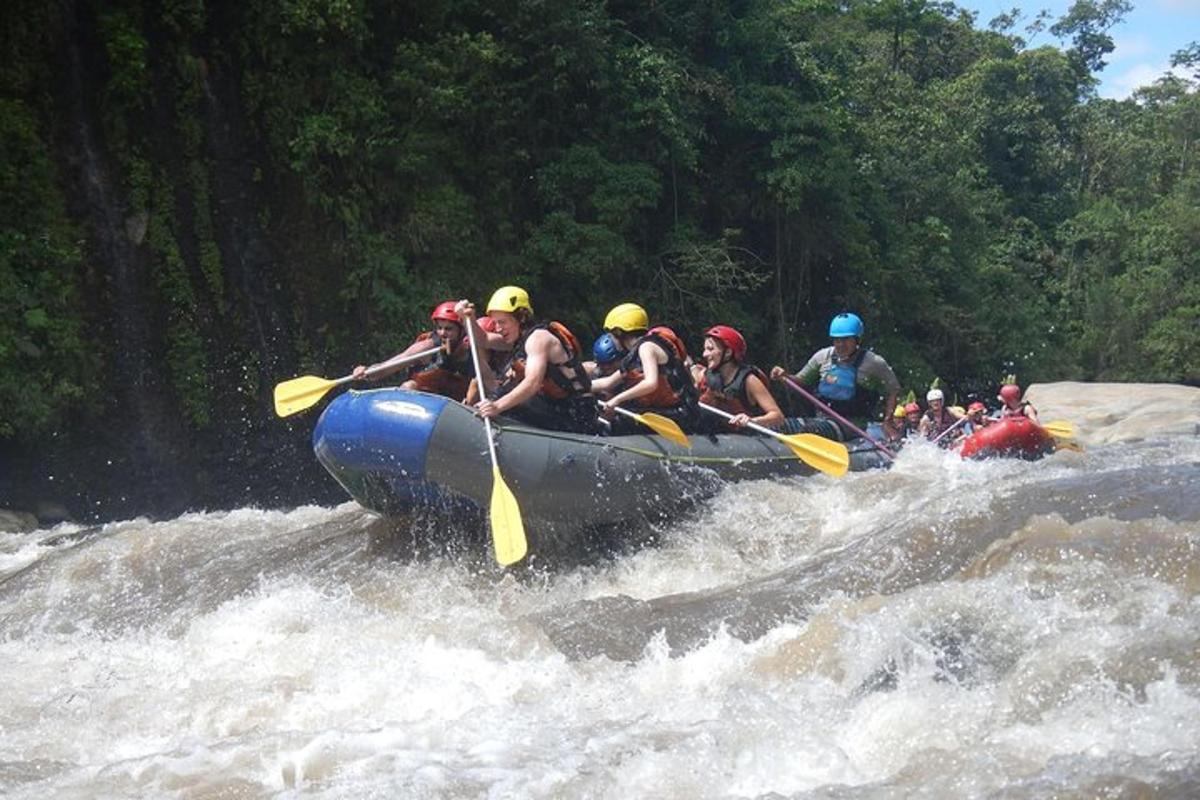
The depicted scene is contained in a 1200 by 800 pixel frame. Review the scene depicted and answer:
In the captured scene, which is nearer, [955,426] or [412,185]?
[955,426]

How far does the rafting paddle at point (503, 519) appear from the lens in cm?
554

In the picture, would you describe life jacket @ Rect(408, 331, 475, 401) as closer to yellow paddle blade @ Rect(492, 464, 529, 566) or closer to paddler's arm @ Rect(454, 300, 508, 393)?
paddler's arm @ Rect(454, 300, 508, 393)

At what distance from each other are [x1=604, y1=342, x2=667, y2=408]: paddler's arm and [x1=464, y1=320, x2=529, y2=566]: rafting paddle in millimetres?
938

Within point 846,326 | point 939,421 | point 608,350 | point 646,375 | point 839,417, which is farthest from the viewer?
point 939,421

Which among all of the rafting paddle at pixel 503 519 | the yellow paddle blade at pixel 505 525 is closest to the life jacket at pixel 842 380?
the rafting paddle at pixel 503 519

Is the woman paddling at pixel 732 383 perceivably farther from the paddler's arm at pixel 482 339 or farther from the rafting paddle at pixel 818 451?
the paddler's arm at pixel 482 339

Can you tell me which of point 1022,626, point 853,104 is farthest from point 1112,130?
point 1022,626

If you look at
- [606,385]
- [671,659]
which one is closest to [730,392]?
[606,385]

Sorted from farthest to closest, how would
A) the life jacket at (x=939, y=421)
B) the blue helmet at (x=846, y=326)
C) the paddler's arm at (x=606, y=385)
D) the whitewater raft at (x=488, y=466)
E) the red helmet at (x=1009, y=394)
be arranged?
the life jacket at (x=939, y=421) < the red helmet at (x=1009, y=394) < the blue helmet at (x=846, y=326) < the paddler's arm at (x=606, y=385) < the whitewater raft at (x=488, y=466)

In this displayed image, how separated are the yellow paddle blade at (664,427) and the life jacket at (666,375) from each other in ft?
0.85

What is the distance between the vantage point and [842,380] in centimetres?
880

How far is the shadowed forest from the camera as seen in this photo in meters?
11.7

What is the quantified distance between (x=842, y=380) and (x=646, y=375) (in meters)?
2.25

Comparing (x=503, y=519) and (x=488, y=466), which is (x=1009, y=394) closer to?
(x=488, y=466)
